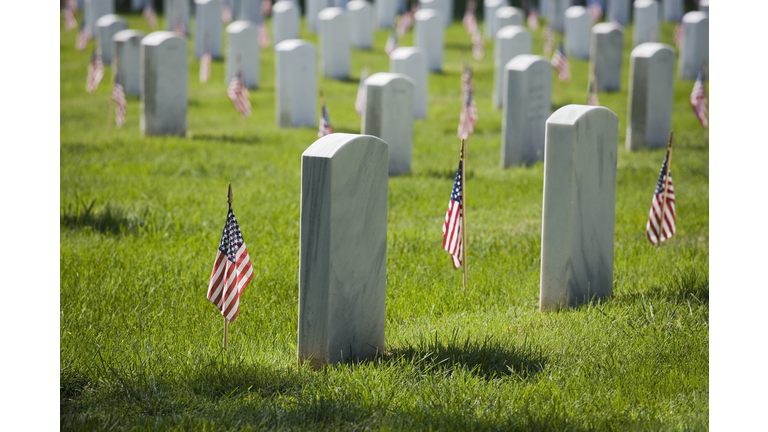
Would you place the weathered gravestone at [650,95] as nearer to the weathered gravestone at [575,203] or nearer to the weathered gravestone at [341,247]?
the weathered gravestone at [575,203]

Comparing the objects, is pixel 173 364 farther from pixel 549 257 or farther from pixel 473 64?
pixel 473 64

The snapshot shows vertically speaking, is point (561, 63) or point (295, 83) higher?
point (561, 63)

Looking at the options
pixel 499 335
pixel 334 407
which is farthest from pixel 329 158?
pixel 499 335

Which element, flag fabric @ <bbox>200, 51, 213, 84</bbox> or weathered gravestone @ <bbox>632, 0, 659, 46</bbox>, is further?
weathered gravestone @ <bbox>632, 0, 659, 46</bbox>

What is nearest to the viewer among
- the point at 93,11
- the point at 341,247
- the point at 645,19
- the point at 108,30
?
the point at 341,247

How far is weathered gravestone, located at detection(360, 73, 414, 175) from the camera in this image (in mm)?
9289

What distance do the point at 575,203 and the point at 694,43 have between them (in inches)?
533

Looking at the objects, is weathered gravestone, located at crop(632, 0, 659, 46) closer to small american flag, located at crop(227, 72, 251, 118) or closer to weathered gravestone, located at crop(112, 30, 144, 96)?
small american flag, located at crop(227, 72, 251, 118)

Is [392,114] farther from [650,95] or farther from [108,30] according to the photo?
[108,30]

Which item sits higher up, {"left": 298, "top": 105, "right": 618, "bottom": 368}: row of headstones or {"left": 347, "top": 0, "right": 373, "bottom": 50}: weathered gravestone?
{"left": 347, "top": 0, "right": 373, "bottom": 50}: weathered gravestone

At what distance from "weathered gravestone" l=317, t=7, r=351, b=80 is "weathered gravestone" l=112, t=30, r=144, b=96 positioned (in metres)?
4.04

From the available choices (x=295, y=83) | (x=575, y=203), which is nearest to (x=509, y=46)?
(x=295, y=83)

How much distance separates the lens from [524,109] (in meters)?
9.95

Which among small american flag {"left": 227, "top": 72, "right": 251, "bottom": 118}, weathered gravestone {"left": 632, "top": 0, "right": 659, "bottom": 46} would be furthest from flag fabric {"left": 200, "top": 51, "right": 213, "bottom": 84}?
weathered gravestone {"left": 632, "top": 0, "right": 659, "bottom": 46}
